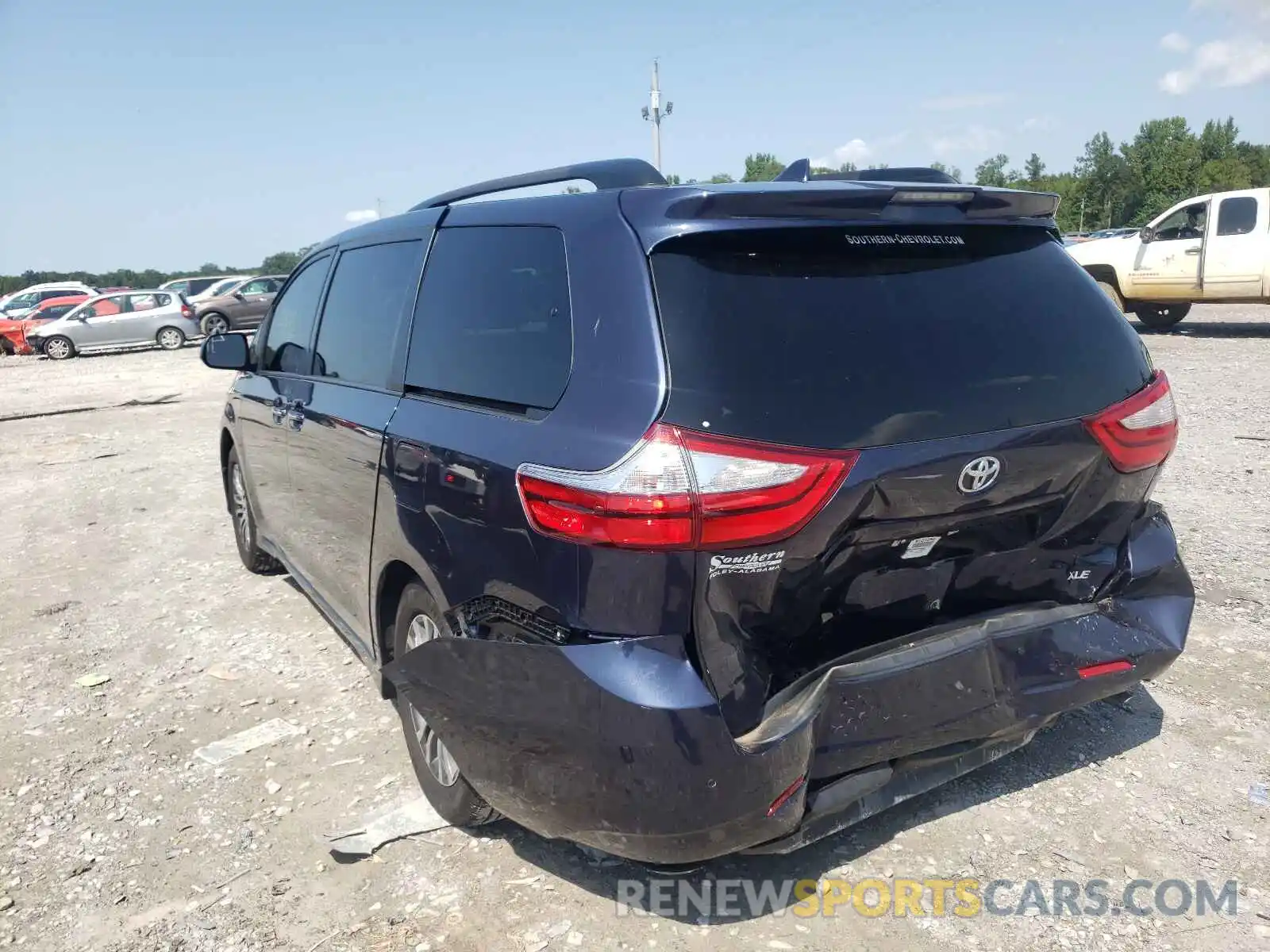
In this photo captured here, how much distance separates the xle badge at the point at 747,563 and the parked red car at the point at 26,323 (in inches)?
1170

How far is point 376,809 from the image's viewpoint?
324 centimetres

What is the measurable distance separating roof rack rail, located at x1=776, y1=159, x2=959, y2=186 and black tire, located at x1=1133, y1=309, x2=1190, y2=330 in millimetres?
15504

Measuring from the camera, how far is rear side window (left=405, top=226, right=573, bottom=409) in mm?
2596

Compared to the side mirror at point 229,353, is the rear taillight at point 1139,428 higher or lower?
lower

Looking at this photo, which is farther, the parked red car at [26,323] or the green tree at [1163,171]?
the green tree at [1163,171]

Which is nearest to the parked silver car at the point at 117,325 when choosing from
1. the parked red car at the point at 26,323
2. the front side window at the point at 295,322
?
the parked red car at the point at 26,323

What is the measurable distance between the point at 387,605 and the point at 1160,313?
1694cm

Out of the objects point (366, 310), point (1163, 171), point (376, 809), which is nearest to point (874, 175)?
point (366, 310)

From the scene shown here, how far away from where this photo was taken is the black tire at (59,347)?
25.8 meters

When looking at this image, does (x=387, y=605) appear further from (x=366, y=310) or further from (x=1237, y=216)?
(x=1237, y=216)

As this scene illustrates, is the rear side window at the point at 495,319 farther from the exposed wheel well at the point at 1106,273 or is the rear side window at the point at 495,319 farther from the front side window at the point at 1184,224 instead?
the front side window at the point at 1184,224

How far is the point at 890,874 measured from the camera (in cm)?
275

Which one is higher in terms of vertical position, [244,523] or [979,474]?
[979,474]

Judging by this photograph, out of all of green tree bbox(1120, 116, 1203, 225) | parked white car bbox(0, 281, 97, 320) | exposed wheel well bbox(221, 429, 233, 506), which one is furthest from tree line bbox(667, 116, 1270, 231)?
exposed wheel well bbox(221, 429, 233, 506)
